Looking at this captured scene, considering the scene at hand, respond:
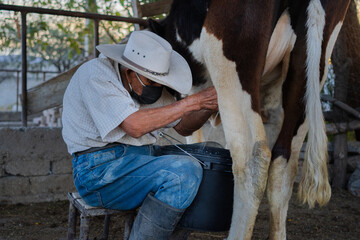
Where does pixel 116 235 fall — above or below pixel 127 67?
below

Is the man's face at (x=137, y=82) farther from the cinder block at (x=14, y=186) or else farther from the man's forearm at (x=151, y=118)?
the cinder block at (x=14, y=186)

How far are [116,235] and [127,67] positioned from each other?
1.74 meters

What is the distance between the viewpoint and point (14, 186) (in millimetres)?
4312

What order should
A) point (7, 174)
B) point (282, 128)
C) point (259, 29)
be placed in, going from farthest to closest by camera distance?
point (7, 174), point (282, 128), point (259, 29)

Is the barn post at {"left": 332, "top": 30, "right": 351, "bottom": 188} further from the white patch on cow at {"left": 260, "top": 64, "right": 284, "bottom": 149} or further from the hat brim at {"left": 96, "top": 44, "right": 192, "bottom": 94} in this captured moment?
the hat brim at {"left": 96, "top": 44, "right": 192, "bottom": 94}

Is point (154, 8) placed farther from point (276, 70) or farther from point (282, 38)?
point (282, 38)

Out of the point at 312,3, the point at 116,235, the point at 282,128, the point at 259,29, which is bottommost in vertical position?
the point at 116,235

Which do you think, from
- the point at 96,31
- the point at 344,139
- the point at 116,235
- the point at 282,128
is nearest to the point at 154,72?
the point at 282,128

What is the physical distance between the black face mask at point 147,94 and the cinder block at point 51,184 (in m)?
2.27

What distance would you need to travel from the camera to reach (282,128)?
2904 mm

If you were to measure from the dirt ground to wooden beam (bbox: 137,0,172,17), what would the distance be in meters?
2.45

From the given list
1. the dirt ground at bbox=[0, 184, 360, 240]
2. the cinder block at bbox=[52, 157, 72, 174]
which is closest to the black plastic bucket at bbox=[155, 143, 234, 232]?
the dirt ground at bbox=[0, 184, 360, 240]

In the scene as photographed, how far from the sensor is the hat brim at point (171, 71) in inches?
94.0

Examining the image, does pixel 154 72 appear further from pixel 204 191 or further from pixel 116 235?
pixel 116 235
